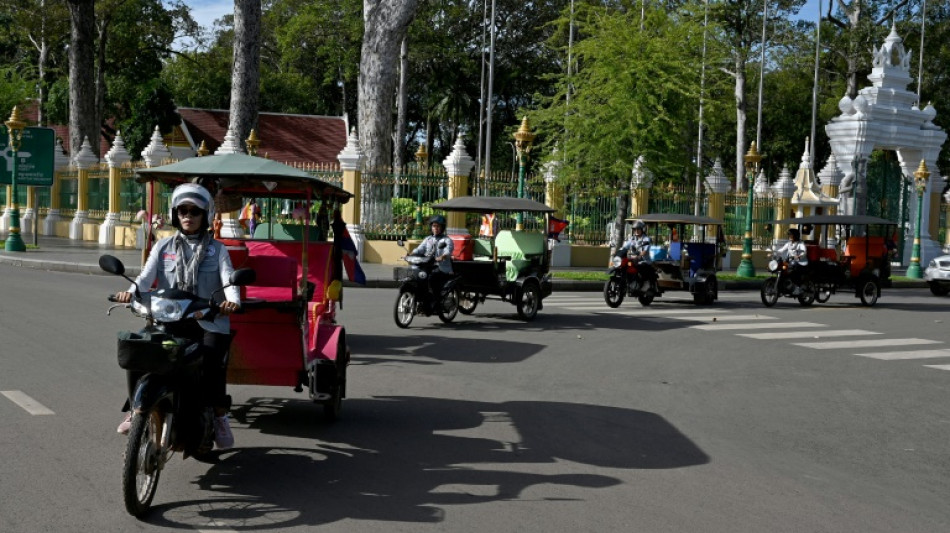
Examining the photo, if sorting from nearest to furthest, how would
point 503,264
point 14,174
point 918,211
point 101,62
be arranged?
point 503,264, point 14,174, point 918,211, point 101,62

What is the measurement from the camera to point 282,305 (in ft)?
24.6

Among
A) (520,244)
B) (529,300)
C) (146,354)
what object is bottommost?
(529,300)

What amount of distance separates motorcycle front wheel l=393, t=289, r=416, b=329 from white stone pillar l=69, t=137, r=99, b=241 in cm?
2367

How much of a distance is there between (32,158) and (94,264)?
6959mm

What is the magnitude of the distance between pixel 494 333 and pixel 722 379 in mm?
4208

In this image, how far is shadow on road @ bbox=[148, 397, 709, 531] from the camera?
584 cm

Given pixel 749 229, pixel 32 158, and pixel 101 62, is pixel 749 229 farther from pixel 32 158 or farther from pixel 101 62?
pixel 101 62

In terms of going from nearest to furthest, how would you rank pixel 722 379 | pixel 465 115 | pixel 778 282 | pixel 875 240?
pixel 722 379 → pixel 778 282 → pixel 875 240 → pixel 465 115

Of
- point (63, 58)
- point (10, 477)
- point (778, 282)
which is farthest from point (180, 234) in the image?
point (63, 58)

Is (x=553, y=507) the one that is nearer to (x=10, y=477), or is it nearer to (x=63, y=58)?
(x=10, y=477)

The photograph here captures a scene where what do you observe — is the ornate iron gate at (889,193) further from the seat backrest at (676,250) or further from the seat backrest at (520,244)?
the seat backrest at (520,244)

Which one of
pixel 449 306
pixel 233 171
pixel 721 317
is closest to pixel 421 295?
pixel 449 306

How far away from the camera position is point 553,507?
6062mm

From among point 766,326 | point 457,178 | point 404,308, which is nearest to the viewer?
point 404,308
